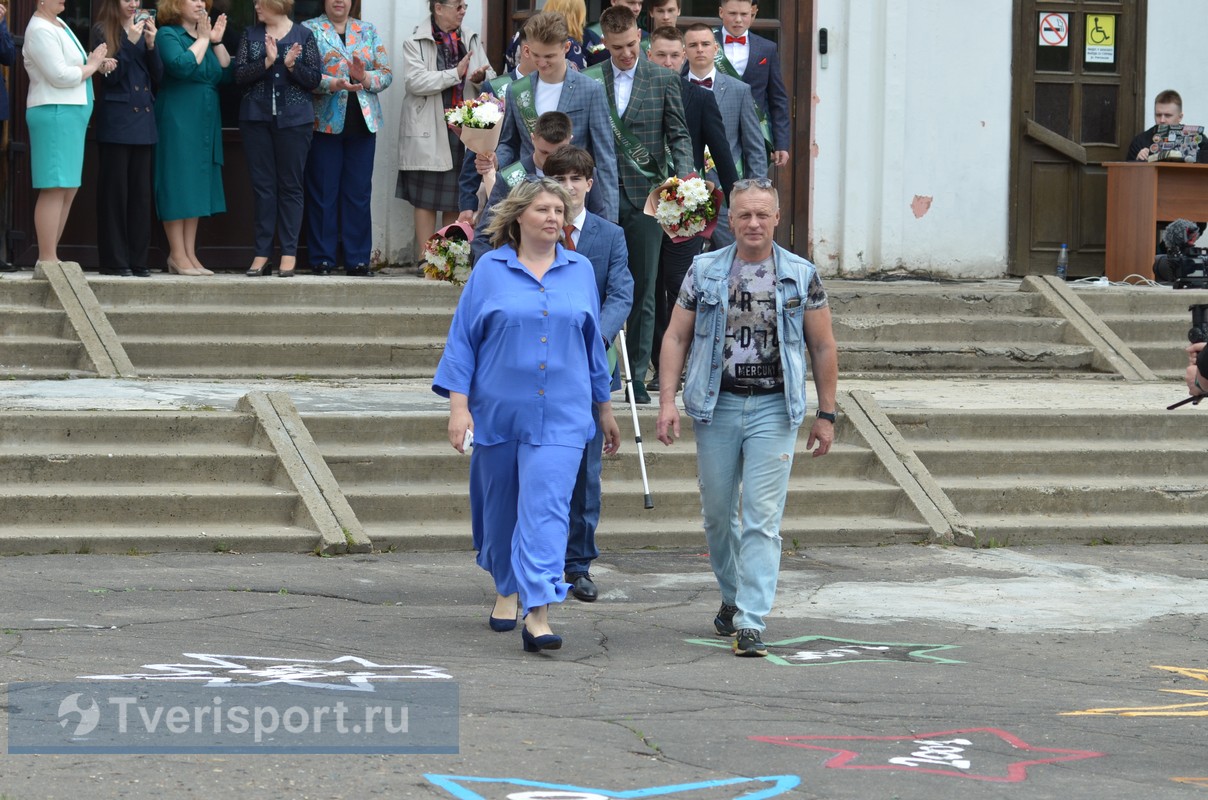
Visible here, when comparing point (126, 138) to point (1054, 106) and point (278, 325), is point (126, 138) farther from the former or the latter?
point (1054, 106)

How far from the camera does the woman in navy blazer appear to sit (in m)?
12.8

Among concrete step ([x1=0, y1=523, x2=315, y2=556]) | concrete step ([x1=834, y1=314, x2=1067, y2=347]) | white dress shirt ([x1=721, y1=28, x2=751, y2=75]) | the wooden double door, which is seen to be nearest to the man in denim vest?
concrete step ([x1=0, y1=523, x2=315, y2=556])

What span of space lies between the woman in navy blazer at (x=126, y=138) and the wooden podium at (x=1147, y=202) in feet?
25.1

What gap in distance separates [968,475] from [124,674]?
219 inches

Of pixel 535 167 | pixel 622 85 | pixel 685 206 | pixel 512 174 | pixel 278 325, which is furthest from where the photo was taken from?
pixel 278 325

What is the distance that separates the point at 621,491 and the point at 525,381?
274 cm

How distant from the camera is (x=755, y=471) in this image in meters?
7.05

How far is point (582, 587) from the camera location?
26.3 ft

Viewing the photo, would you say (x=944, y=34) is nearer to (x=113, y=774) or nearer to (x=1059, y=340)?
(x=1059, y=340)

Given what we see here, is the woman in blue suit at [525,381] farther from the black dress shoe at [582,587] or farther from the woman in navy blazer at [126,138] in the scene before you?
the woman in navy blazer at [126,138]

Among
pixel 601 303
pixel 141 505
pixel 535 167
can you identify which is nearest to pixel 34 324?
pixel 141 505

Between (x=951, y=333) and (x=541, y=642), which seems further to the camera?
(x=951, y=333)

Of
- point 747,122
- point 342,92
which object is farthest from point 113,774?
point 342,92

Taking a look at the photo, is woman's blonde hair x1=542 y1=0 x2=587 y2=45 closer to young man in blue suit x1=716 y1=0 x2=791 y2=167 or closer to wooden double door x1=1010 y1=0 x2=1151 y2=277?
young man in blue suit x1=716 y1=0 x2=791 y2=167
